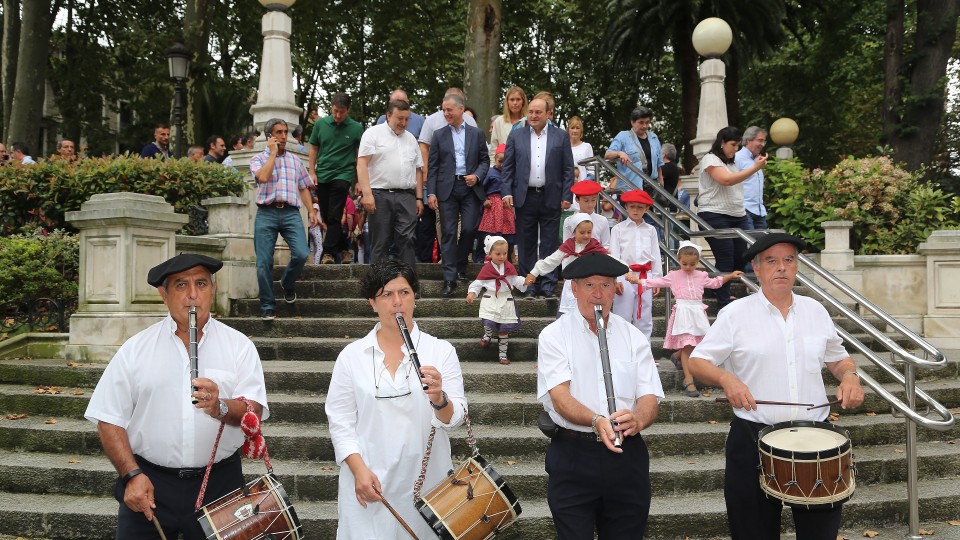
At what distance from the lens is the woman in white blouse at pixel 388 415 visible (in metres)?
3.81

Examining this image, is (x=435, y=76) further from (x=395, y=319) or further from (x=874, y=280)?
(x=395, y=319)

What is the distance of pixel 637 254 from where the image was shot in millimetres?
8344

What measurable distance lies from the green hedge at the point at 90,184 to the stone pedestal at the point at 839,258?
7.31 meters

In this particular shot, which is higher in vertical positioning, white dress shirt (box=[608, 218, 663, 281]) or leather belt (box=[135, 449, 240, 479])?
white dress shirt (box=[608, 218, 663, 281])

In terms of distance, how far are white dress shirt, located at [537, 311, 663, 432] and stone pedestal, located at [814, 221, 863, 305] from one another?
7275 mm

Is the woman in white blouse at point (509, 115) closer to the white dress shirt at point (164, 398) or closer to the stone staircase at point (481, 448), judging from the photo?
the stone staircase at point (481, 448)

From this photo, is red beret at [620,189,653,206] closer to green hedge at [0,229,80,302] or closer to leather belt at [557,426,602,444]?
leather belt at [557,426,602,444]

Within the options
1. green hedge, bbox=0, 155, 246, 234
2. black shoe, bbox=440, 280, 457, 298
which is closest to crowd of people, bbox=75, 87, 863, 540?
black shoe, bbox=440, 280, 457, 298

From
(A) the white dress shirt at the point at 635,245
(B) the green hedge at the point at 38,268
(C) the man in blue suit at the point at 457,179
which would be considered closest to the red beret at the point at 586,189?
(A) the white dress shirt at the point at 635,245

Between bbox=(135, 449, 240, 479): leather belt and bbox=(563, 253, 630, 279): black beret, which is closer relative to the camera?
bbox=(135, 449, 240, 479): leather belt

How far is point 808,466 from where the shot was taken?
3881 mm

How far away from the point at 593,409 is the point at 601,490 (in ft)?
1.23

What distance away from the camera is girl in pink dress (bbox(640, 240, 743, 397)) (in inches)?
297

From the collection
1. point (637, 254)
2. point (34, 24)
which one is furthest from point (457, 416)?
point (34, 24)
